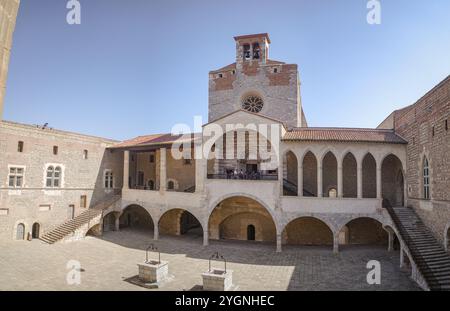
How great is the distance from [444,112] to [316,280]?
10.5 metres

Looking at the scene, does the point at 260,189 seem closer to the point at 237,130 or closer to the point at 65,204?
the point at 237,130

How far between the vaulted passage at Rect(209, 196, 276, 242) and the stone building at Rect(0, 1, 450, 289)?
8 centimetres

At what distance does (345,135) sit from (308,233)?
7860mm

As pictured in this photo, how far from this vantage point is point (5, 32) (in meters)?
3.68

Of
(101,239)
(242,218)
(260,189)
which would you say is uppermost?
(260,189)

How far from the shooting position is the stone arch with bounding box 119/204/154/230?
94.6 feet

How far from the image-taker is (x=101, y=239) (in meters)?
23.2

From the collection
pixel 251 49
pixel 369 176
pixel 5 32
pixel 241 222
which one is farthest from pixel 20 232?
pixel 369 176

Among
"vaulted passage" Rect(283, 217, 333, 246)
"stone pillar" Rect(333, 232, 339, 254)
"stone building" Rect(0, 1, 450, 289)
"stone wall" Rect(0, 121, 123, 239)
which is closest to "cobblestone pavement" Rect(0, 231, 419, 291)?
"stone pillar" Rect(333, 232, 339, 254)

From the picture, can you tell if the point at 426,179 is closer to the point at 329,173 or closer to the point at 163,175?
the point at 329,173

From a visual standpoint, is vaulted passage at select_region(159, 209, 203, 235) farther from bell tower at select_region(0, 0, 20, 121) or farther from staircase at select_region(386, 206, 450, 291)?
bell tower at select_region(0, 0, 20, 121)

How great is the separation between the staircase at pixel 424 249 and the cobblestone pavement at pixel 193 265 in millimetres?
1059

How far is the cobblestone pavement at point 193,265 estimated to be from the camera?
13.4m
